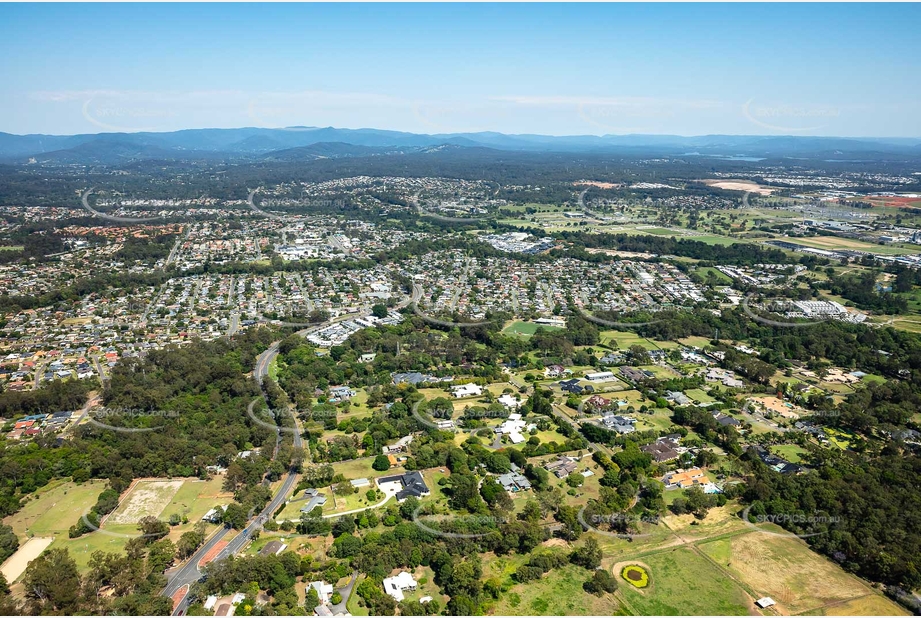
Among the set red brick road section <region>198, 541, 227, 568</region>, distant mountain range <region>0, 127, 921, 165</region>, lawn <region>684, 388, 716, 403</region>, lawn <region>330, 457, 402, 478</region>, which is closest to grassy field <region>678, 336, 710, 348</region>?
lawn <region>684, 388, 716, 403</region>

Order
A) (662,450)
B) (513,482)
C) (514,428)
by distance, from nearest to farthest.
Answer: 1. (513,482)
2. (662,450)
3. (514,428)

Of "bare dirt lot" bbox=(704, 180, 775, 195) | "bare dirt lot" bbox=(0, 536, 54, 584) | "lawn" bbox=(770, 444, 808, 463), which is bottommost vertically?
"bare dirt lot" bbox=(0, 536, 54, 584)

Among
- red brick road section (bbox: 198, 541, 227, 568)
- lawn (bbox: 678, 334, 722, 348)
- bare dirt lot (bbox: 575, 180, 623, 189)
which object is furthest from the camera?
bare dirt lot (bbox: 575, 180, 623, 189)

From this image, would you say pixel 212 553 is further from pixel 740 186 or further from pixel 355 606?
pixel 740 186

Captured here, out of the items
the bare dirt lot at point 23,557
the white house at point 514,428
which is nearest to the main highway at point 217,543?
the bare dirt lot at point 23,557

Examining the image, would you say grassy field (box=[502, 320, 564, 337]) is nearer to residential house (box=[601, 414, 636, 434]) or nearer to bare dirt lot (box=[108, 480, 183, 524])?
residential house (box=[601, 414, 636, 434])

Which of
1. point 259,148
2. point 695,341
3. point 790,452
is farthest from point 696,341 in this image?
point 259,148
